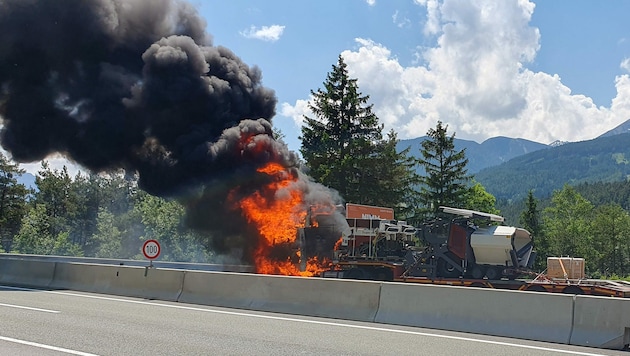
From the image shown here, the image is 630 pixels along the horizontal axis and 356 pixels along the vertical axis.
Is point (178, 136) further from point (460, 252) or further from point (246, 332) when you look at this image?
point (246, 332)

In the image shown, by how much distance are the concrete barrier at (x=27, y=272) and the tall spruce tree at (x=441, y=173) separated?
2988cm

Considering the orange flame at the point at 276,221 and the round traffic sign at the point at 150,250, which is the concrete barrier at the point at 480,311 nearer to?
the round traffic sign at the point at 150,250

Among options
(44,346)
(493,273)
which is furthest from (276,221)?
(44,346)

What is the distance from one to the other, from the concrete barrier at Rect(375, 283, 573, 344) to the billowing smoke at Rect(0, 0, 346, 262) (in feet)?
35.2

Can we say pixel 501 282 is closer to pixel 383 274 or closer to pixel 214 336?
pixel 383 274

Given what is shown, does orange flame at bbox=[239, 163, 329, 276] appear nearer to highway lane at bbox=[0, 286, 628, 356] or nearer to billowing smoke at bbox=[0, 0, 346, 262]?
billowing smoke at bbox=[0, 0, 346, 262]

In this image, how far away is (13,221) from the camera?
199ft

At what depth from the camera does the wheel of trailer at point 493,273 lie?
49.4ft

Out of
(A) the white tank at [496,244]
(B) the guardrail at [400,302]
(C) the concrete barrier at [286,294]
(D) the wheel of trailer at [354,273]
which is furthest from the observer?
(D) the wheel of trailer at [354,273]

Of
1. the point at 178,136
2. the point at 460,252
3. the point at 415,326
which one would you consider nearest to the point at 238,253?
the point at 178,136

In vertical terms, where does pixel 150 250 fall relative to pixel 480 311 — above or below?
above

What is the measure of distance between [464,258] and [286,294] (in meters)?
5.94

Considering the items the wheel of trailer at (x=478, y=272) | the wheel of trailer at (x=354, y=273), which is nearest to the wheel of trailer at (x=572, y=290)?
the wheel of trailer at (x=478, y=272)

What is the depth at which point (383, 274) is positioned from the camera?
56.2ft
